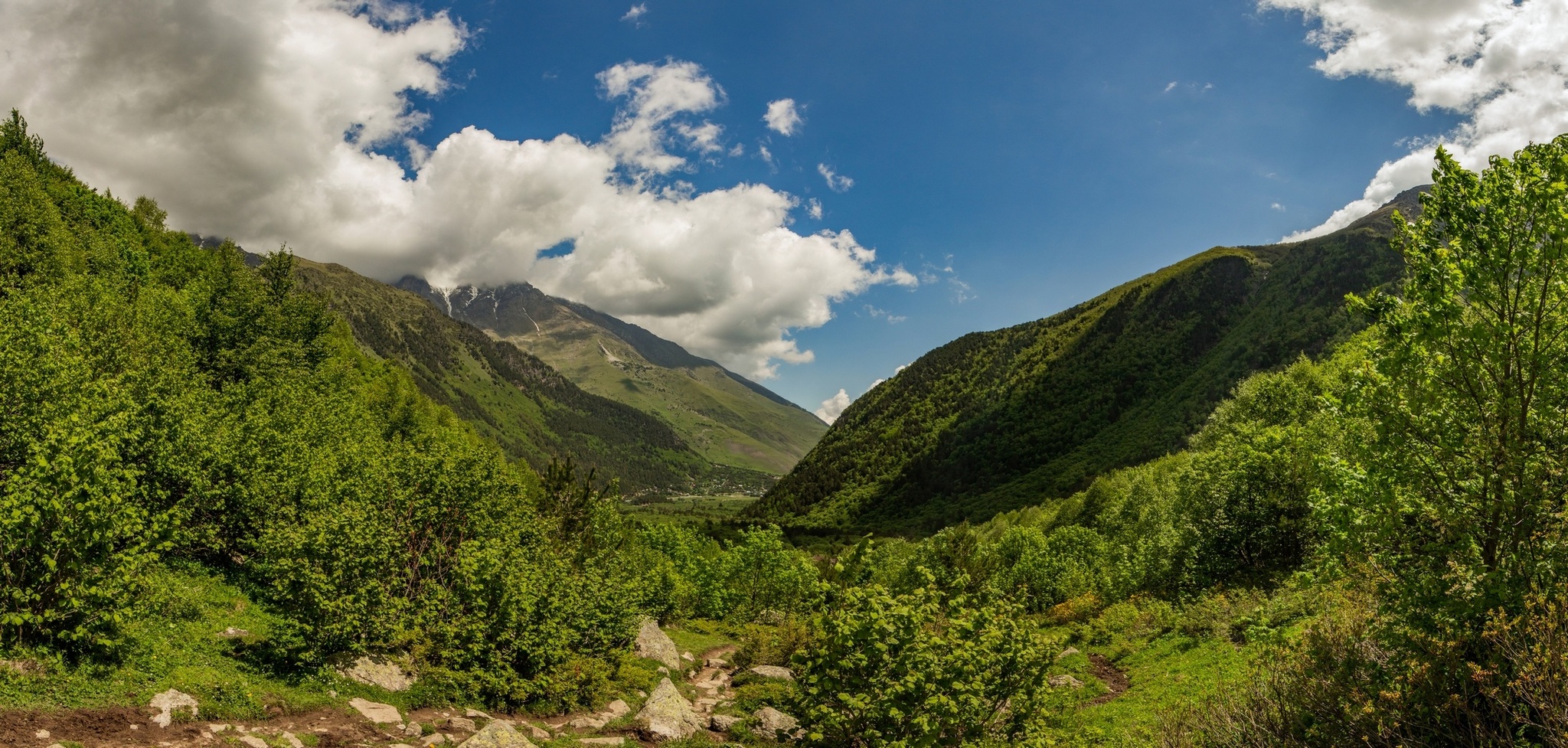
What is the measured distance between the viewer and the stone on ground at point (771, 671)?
35.5 meters

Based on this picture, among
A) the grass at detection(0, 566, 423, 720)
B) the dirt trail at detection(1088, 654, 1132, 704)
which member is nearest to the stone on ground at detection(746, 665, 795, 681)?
the dirt trail at detection(1088, 654, 1132, 704)

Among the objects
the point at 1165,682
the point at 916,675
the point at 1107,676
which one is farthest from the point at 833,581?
the point at 1107,676

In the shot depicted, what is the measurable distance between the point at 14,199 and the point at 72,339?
42274mm

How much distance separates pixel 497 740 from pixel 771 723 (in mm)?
10746

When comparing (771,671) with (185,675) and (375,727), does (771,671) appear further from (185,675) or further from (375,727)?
(185,675)

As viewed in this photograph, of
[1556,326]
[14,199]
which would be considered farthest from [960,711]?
[14,199]

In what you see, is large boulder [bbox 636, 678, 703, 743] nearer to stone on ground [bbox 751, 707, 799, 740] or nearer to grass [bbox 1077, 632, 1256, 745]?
stone on ground [bbox 751, 707, 799, 740]

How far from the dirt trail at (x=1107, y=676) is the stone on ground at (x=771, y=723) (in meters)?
13.4

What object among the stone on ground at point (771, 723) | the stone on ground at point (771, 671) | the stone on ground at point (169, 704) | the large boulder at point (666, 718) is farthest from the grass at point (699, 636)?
the stone on ground at point (169, 704)

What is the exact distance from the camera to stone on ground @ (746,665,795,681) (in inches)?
1396

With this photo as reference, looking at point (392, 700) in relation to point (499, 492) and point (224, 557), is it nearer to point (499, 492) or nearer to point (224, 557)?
point (499, 492)

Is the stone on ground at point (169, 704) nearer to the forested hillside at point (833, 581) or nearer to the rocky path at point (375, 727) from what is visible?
the rocky path at point (375, 727)

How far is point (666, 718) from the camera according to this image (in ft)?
79.9

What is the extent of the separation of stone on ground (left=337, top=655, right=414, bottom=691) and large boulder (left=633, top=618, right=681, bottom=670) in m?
13.2
